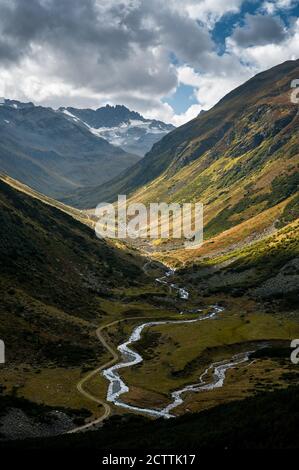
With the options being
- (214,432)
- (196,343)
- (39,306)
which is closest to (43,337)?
(39,306)

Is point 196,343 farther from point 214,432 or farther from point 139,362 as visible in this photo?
point 214,432

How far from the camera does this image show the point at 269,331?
146m

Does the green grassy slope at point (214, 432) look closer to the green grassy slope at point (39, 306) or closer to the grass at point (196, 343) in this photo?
the grass at point (196, 343)

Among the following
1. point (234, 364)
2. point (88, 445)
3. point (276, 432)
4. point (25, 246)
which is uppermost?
point (25, 246)

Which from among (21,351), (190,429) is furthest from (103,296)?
(190,429)

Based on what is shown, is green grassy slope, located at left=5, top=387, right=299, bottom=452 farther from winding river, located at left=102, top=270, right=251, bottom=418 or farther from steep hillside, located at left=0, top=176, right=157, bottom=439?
winding river, located at left=102, top=270, right=251, bottom=418

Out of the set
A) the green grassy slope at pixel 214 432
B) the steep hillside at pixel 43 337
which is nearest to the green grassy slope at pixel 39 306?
the steep hillside at pixel 43 337

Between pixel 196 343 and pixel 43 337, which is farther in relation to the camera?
pixel 196 343

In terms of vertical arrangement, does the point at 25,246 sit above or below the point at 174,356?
above

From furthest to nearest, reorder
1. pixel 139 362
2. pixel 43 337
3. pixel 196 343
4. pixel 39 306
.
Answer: pixel 39 306, pixel 196 343, pixel 43 337, pixel 139 362

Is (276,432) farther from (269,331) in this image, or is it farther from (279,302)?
(279,302)

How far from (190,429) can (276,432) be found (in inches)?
528

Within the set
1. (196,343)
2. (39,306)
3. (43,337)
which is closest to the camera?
(43,337)

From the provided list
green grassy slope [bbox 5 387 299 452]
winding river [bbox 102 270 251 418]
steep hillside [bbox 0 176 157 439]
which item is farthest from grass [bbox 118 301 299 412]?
green grassy slope [bbox 5 387 299 452]
